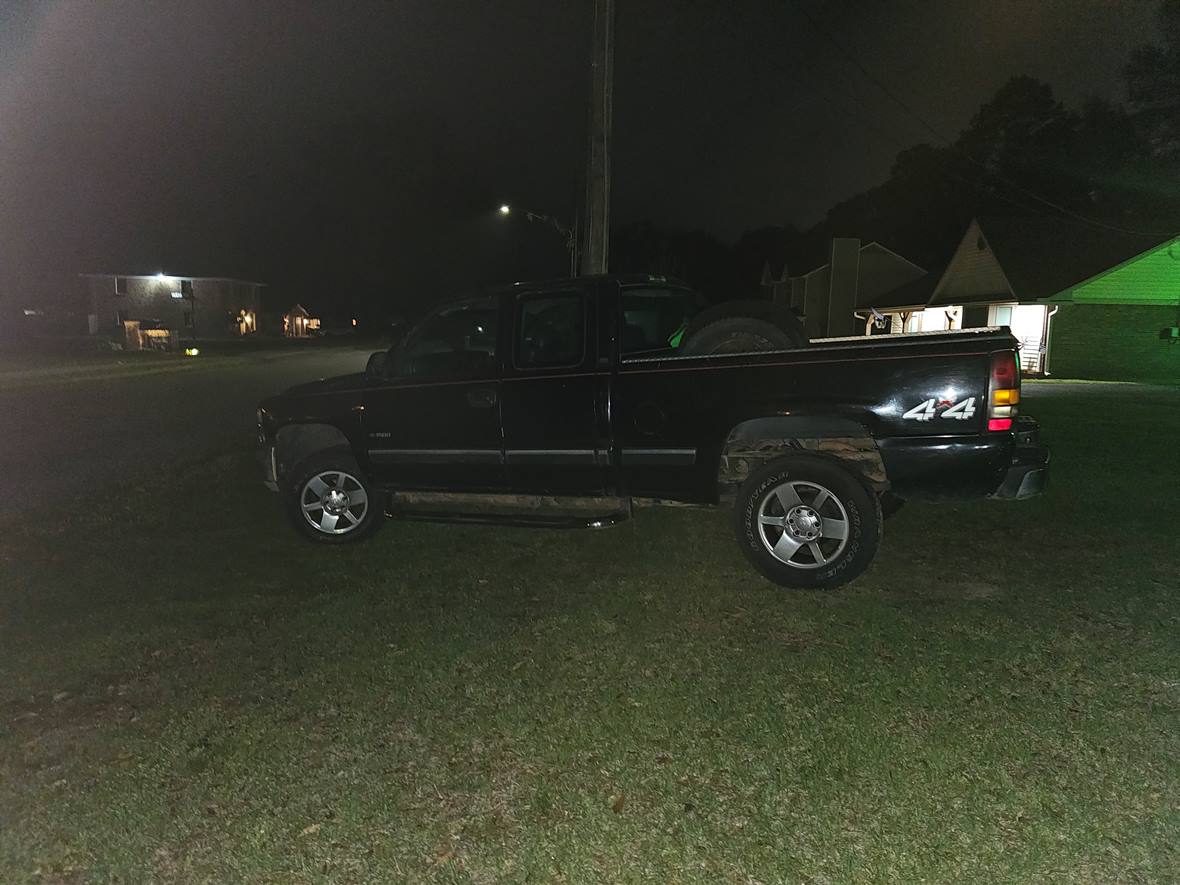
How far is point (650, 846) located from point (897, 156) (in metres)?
68.0

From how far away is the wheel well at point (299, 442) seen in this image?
22.6 feet

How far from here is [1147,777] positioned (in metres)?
3.16

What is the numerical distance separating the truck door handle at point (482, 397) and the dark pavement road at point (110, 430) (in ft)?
16.9

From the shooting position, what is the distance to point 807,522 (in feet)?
17.3

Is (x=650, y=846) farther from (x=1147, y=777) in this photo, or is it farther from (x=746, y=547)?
(x=746, y=547)

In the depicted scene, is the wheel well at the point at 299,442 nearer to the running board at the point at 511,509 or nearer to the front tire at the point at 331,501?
the front tire at the point at 331,501

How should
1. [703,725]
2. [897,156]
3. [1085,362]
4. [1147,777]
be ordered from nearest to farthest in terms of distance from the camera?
[1147,777] → [703,725] → [1085,362] → [897,156]

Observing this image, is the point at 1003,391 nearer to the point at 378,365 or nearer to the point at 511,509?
the point at 511,509

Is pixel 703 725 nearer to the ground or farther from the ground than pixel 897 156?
nearer to the ground

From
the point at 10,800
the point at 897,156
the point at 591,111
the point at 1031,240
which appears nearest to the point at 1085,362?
the point at 1031,240

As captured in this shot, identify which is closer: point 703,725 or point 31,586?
point 703,725

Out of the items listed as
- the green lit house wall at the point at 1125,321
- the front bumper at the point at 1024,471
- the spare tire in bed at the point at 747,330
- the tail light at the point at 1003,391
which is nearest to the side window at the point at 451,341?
the spare tire in bed at the point at 747,330

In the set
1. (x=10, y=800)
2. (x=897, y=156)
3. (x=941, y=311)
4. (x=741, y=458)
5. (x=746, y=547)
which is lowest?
(x=10, y=800)

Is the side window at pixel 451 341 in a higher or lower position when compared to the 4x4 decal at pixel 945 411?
higher
